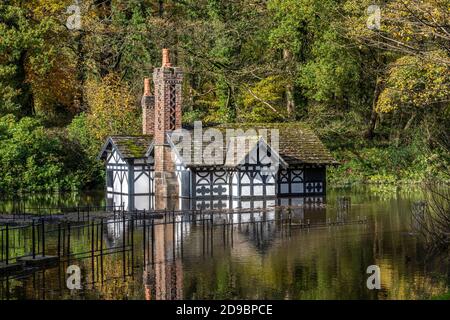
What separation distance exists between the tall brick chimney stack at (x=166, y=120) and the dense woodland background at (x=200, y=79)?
39.5ft

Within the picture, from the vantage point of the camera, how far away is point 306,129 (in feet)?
173

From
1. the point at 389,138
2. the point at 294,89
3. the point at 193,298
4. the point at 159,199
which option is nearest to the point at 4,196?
the point at 159,199

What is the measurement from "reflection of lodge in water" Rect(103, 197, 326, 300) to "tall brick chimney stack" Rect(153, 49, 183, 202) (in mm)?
3108

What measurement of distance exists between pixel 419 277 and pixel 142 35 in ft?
156

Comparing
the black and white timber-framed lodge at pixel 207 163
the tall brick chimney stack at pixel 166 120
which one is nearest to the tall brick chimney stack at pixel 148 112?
the black and white timber-framed lodge at pixel 207 163

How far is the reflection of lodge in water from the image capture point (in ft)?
78.4

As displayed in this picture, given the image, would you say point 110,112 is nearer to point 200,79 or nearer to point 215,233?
point 200,79

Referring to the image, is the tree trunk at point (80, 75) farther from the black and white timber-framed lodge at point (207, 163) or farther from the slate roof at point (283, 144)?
the black and white timber-framed lodge at point (207, 163)

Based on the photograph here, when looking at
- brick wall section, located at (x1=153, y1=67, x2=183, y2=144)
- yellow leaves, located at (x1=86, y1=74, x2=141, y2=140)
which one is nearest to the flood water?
brick wall section, located at (x1=153, y1=67, x2=183, y2=144)

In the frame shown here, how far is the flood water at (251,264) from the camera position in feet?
72.2

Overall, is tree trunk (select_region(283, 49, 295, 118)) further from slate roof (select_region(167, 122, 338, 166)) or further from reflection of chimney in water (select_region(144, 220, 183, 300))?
reflection of chimney in water (select_region(144, 220, 183, 300))

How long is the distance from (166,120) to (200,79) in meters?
21.8
